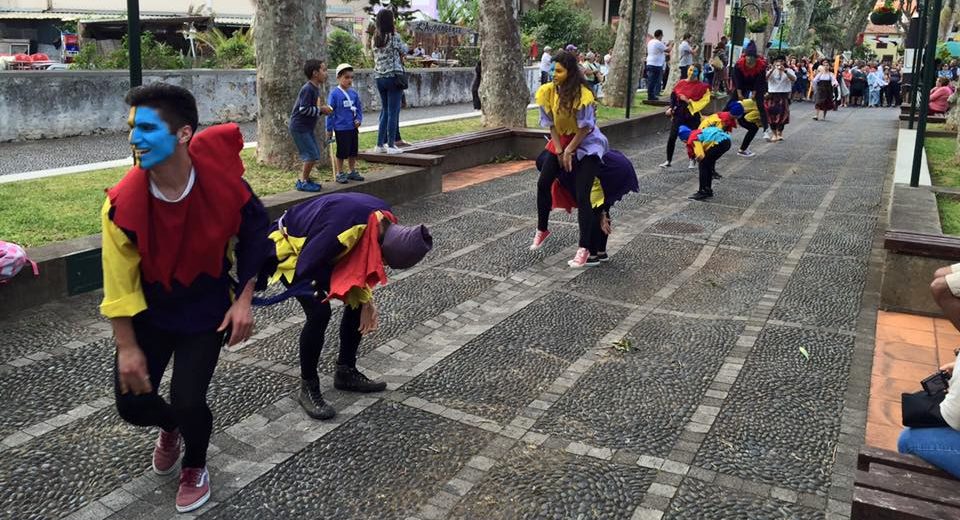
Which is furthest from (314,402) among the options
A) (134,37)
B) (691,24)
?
(691,24)

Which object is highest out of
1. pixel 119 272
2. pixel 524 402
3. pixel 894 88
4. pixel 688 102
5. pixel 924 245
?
pixel 894 88

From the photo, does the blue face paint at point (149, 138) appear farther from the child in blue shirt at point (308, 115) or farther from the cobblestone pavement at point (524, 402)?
the child in blue shirt at point (308, 115)

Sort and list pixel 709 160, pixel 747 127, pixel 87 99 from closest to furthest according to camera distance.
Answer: pixel 709 160
pixel 747 127
pixel 87 99

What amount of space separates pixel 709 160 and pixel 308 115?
4.65 meters

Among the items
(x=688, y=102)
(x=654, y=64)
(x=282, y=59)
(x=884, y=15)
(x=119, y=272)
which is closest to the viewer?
(x=119, y=272)

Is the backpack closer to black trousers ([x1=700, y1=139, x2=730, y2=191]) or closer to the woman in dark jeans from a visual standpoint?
the woman in dark jeans

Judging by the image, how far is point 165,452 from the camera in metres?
3.73

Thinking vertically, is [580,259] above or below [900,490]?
below

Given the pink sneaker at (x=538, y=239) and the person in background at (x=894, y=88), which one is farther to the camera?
the person in background at (x=894, y=88)

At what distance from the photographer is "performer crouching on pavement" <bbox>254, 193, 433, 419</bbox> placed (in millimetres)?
3895

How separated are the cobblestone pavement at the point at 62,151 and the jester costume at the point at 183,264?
7.45 m

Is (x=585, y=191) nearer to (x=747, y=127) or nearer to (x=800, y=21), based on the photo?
(x=747, y=127)

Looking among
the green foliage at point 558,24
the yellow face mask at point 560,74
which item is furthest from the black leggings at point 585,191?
the green foliage at point 558,24

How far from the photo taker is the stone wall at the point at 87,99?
12.2 meters
